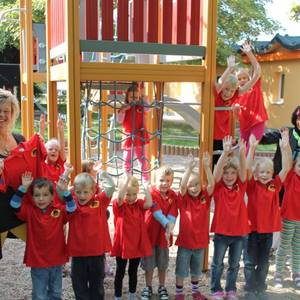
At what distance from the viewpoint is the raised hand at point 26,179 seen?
3218 millimetres

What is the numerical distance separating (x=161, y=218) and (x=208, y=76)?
136 centimetres

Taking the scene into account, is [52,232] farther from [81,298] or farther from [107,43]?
[107,43]

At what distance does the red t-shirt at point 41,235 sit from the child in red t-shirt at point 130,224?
0.47 meters

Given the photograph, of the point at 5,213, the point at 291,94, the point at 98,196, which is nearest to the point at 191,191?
the point at 98,196

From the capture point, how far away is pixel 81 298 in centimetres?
344

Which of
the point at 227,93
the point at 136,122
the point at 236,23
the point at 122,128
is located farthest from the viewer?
the point at 236,23

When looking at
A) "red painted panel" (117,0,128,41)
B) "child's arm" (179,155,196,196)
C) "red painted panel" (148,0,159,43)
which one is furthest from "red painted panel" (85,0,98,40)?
"child's arm" (179,155,196,196)

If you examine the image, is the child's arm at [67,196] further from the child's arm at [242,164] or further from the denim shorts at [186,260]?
the child's arm at [242,164]

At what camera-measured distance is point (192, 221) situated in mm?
3666

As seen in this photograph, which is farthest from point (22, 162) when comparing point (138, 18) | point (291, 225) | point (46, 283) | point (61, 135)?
point (291, 225)

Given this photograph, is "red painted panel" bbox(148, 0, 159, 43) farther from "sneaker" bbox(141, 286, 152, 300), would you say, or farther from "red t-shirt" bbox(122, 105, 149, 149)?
"sneaker" bbox(141, 286, 152, 300)

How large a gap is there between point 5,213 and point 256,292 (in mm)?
2213

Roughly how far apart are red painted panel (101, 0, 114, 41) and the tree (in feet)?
38.1

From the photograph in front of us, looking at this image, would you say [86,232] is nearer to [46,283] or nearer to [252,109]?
[46,283]
